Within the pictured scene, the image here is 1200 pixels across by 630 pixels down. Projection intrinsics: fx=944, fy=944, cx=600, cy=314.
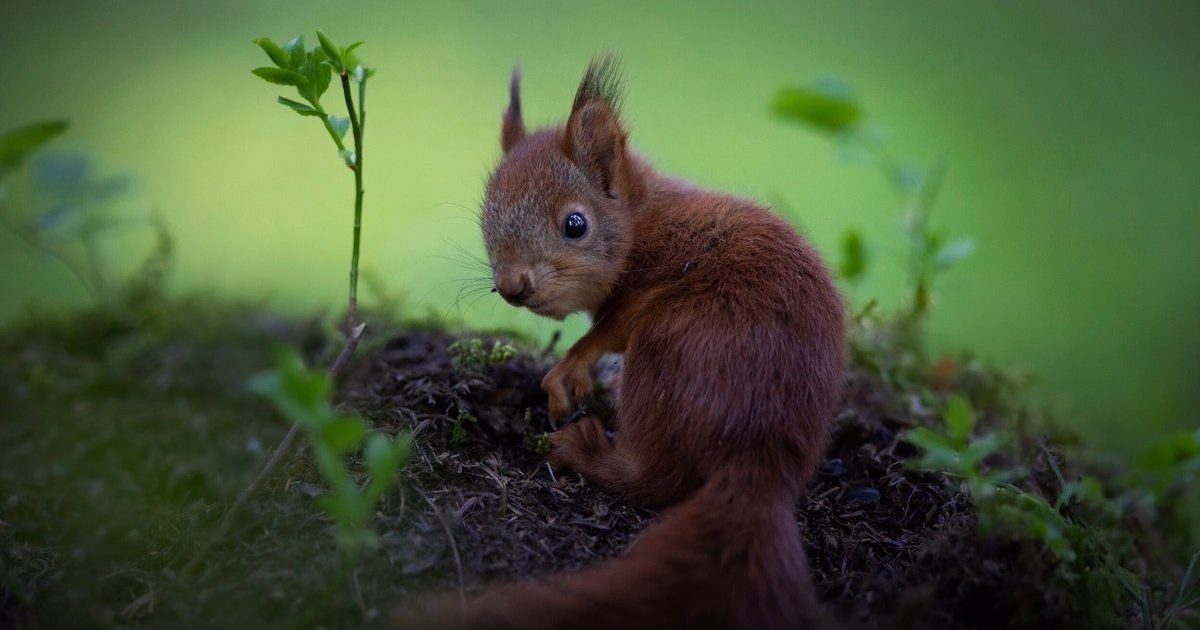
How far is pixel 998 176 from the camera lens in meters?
8.14

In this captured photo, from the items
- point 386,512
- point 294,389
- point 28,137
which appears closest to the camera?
point 294,389

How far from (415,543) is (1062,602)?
1632 mm

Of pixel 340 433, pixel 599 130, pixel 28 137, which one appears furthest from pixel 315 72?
pixel 28 137

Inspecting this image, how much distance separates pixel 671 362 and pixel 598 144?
3.30 ft

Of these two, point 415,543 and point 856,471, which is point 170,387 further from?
point 856,471

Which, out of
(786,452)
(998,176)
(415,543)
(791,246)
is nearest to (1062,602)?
(786,452)

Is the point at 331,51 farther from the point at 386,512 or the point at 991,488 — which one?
the point at 991,488

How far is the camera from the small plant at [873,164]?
4.11 meters

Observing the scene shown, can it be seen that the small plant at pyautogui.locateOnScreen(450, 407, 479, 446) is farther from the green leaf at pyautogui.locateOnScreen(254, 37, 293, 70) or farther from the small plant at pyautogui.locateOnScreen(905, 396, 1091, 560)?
the small plant at pyautogui.locateOnScreen(905, 396, 1091, 560)

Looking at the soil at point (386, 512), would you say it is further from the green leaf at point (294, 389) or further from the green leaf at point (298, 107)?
the green leaf at point (298, 107)

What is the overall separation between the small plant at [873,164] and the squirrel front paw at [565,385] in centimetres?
170

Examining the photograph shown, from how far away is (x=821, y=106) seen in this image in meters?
4.13

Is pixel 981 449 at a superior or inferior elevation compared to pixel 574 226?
inferior

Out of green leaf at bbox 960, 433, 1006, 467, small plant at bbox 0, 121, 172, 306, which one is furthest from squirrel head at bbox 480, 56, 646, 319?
small plant at bbox 0, 121, 172, 306
